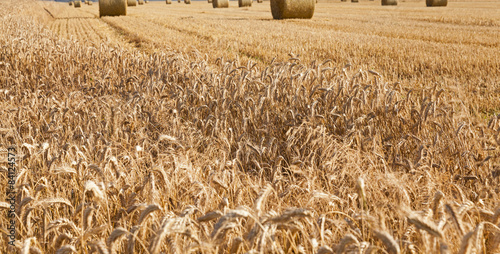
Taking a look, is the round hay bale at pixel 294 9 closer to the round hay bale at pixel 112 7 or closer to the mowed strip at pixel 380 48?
the mowed strip at pixel 380 48

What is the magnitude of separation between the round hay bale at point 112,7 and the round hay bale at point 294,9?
10.4 meters

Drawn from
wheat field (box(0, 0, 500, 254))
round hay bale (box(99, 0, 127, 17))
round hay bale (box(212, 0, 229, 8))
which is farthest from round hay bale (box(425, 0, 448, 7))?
wheat field (box(0, 0, 500, 254))

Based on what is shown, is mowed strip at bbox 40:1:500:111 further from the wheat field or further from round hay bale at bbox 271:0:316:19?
round hay bale at bbox 271:0:316:19

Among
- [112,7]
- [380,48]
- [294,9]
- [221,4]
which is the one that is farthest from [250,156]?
[221,4]

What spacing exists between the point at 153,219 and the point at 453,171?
223 cm

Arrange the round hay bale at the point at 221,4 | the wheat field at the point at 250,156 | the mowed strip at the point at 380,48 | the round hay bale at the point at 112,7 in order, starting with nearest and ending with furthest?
the wheat field at the point at 250,156 < the mowed strip at the point at 380,48 < the round hay bale at the point at 112,7 < the round hay bale at the point at 221,4

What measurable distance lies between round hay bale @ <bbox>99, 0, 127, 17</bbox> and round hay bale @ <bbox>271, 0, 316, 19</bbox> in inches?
410

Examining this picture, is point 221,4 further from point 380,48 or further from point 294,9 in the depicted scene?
point 380,48

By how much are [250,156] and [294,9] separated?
58.8ft

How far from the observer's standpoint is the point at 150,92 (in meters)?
4.98

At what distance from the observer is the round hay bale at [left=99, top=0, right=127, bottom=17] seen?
2530 cm

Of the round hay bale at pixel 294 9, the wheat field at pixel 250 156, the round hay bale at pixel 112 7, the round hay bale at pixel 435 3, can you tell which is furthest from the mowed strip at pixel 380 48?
the round hay bale at pixel 435 3

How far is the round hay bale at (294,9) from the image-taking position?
2017 centimetres

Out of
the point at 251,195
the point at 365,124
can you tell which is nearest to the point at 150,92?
the point at 365,124
